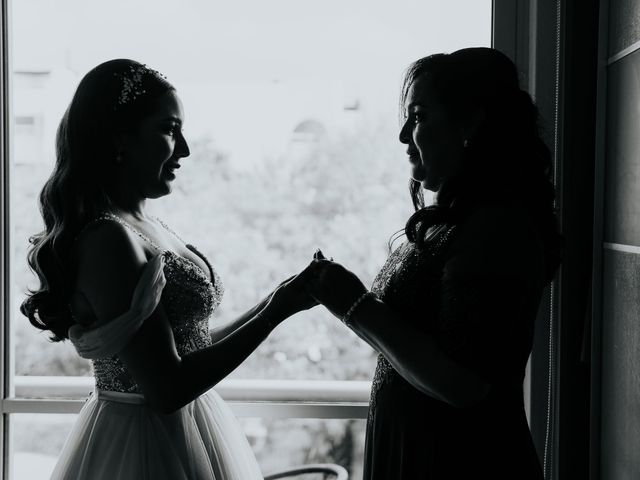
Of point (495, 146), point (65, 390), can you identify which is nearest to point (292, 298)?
point (495, 146)

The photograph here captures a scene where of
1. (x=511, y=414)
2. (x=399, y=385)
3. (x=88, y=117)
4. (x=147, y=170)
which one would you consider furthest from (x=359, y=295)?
(x=88, y=117)

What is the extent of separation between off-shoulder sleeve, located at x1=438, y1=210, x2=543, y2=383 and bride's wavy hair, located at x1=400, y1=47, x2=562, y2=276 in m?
0.10

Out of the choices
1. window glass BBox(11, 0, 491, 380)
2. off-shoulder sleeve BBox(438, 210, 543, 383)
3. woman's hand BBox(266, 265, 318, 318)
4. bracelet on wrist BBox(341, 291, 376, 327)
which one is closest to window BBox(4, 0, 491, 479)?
window glass BBox(11, 0, 491, 380)

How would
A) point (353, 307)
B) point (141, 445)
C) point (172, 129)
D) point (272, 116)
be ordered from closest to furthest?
point (353, 307) < point (141, 445) < point (172, 129) < point (272, 116)

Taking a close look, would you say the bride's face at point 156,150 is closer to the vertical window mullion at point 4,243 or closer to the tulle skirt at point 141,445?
the tulle skirt at point 141,445

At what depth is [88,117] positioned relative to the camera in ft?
4.64

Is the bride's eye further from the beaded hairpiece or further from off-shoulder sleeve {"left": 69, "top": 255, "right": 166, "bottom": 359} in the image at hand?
off-shoulder sleeve {"left": 69, "top": 255, "right": 166, "bottom": 359}

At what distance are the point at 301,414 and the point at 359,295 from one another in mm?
808

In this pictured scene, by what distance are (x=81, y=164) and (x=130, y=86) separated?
187mm

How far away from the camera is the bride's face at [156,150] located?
1469mm

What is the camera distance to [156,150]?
1480mm

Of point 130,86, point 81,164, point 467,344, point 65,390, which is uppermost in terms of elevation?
point 130,86

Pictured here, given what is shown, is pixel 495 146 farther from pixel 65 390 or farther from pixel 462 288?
pixel 65 390

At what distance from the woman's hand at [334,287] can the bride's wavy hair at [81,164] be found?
468mm
